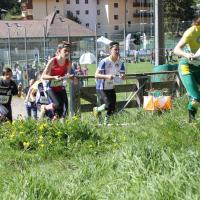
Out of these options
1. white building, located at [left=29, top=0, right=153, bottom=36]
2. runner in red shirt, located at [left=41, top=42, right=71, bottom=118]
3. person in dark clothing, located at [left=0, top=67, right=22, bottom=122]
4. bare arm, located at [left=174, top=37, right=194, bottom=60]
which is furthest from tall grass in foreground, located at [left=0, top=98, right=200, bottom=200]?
white building, located at [left=29, top=0, right=153, bottom=36]

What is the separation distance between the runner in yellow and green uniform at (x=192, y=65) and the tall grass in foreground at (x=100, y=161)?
1.49 ft

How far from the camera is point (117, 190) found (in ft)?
15.6

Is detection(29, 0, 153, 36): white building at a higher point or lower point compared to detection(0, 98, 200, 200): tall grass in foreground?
higher

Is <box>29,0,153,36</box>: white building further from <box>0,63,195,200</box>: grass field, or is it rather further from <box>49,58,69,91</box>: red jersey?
<box>0,63,195,200</box>: grass field

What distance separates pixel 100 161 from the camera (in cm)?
593

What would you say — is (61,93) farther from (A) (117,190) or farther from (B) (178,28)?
(B) (178,28)

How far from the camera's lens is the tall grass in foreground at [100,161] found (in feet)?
15.0

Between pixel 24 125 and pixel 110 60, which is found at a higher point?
pixel 110 60

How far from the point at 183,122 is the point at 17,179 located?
9.96 ft

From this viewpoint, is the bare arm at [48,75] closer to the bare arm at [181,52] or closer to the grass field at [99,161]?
the grass field at [99,161]

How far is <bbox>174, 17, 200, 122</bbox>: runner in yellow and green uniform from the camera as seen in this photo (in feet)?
27.0

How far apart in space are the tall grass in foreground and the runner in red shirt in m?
2.30

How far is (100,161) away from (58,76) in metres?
5.23

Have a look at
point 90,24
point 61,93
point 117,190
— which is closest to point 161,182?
point 117,190
